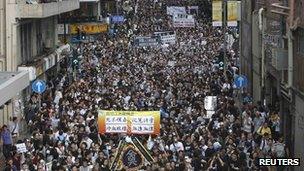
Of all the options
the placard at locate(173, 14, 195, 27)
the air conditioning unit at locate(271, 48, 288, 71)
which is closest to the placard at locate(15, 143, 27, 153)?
the air conditioning unit at locate(271, 48, 288, 71)

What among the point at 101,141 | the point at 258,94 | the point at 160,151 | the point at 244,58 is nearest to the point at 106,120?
the point at 101,141

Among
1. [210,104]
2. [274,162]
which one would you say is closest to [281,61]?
[210,104]

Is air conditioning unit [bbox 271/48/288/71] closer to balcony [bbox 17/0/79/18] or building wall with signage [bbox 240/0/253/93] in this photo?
building wall with signage [bbox 240/0/253/93]

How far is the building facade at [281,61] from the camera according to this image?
2495cm

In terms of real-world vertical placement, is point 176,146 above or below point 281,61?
below

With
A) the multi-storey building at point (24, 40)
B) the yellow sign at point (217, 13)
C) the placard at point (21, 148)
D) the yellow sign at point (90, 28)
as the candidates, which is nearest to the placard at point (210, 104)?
the multi-storey building at point (24, 40)

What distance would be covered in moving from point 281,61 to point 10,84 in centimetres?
882

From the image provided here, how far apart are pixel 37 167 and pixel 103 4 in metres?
64.3

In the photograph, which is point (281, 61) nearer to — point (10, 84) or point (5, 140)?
point (10, 84)

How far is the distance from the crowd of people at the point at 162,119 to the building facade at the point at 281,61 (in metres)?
0.60

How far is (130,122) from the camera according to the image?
23.4 meters

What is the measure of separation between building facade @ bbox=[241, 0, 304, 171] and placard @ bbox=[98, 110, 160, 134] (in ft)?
13.0

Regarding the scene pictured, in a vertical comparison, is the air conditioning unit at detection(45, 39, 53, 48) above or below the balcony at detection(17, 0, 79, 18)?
below

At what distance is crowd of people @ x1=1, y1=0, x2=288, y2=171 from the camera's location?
20.6 meters
